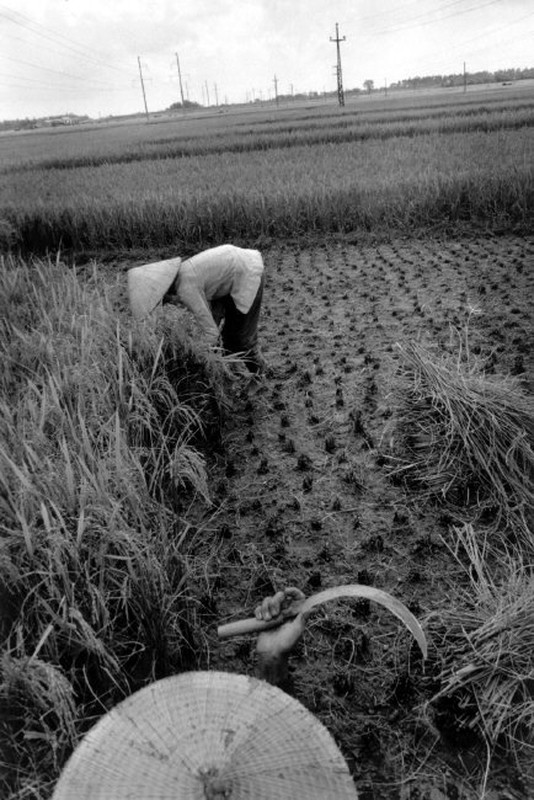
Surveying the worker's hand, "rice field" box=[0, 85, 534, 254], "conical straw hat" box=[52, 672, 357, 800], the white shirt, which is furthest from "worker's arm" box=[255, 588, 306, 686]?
"rice field" box=[0, 85, 534, 254]

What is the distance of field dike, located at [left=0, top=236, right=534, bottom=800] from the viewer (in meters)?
1.49

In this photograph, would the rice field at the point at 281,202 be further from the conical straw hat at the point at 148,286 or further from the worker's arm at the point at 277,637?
the worker's arm at the point at 277,637

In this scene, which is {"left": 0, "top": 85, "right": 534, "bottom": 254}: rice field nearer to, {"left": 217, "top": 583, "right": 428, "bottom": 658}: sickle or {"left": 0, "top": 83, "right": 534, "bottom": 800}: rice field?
{"left": 0, "top": 83, "right": 534, "bottom": 800}: rice field

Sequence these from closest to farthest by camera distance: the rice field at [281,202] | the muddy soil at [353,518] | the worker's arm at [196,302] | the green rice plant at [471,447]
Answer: the muddy soil at [353,518] → the green rice plant at [471,447] → the worker's arm at [196,302] → the rice field at [281,202]

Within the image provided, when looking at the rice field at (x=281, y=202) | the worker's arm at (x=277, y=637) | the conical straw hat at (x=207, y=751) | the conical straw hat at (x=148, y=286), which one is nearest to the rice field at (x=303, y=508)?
the conical straw hat at (x=148, y=286)

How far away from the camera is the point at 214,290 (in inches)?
137

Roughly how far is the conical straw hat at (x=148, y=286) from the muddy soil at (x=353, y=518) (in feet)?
2.55

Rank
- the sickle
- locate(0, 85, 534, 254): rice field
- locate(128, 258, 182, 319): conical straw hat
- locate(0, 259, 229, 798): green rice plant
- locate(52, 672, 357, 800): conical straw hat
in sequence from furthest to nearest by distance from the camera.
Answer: locate(0, 85, 534, 254): rice field < locate(128, 258, 182, 319): conical straw hat < locate(0, 259, 229, 798): green rice plant < the sickle < locate(52, 672, 357, 800): conical straw hat

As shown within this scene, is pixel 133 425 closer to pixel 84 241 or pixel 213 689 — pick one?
pixel 213 689

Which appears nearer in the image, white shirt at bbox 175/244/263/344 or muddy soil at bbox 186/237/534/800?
muddy soil at bbox 186/237/534/800

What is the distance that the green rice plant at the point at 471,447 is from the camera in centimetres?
236

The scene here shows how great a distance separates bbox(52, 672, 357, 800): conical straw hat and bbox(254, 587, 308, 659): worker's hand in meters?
0.28

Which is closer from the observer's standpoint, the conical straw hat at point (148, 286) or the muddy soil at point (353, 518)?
the muddy soil at point (353, 518)

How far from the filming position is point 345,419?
3143mm
